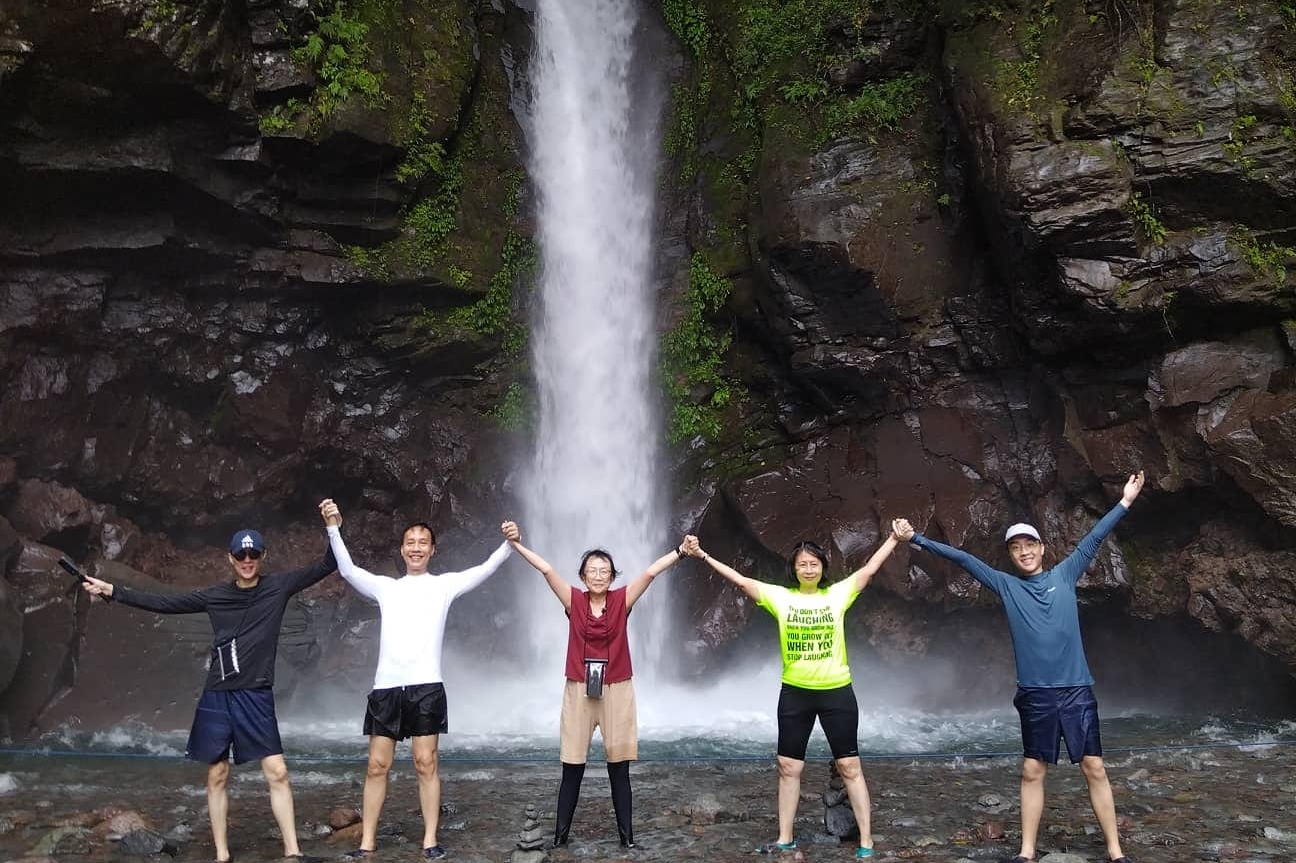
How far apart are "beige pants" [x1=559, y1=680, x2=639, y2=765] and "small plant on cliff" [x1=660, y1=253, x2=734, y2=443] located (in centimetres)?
851

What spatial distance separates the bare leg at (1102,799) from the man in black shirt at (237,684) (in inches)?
183

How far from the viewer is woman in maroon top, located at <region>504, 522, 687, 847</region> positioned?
18.1ft

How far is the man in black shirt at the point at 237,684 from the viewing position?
5359 millimetres

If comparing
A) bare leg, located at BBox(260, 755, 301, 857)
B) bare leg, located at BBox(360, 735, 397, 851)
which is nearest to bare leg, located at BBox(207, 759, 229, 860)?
bare leg, located at BBox(260, 755, 301, 857)

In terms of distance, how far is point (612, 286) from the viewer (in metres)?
14.9

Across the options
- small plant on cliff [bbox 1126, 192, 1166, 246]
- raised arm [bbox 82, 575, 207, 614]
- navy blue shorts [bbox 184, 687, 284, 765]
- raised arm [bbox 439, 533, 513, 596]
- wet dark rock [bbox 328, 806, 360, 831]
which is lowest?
wet dark rock [bbox 328, 806, 360, 831]

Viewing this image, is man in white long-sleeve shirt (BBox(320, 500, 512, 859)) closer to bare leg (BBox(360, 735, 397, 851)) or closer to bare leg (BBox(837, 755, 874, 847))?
bare leg (BBox(360, 735, 397, 851))

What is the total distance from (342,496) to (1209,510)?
39.5 ft

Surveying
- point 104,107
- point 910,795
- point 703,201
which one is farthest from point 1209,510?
point 104,107

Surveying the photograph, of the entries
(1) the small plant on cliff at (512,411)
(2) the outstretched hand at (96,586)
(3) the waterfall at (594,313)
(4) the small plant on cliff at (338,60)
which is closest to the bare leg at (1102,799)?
(2) the outstretched hand at (96,586)

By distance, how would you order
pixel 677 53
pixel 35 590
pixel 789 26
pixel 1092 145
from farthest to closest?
1. pixel 677 53
2. pixel 789 26
3. pixel 35 590
4. pixel 1092 145

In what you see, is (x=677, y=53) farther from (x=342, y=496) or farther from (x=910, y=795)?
(x=910, y=795)

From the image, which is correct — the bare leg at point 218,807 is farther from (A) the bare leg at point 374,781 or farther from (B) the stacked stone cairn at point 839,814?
(B) the stacked stone cairn at point 839,814

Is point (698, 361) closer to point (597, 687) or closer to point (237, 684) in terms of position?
point (597, 687)
